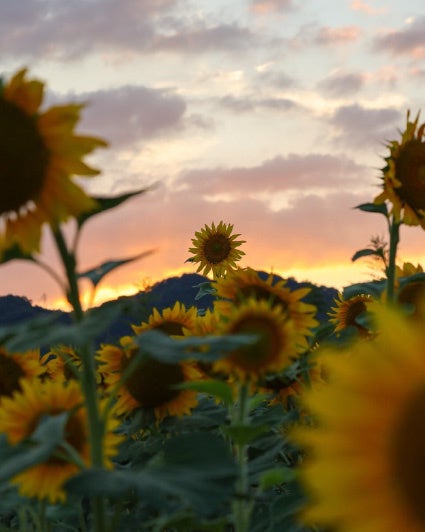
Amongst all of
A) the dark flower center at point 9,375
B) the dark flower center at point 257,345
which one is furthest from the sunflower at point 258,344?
the dark flower center at point 9,375

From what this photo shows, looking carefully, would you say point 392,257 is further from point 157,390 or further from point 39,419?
point 39,419

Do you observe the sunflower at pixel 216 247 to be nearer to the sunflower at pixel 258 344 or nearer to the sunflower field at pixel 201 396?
the sunflower field at pixel 201 396

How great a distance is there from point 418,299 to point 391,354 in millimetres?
2509

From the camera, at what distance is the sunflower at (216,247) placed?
9031 millimetres

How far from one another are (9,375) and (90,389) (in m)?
1.58

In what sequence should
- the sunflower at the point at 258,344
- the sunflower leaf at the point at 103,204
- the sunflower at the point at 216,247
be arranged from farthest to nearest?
the sunflower at the point at 216,247
the sunflower at the point at 258,344
the sunflower leaf at the point at 103,204

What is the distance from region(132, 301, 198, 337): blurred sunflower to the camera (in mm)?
3703

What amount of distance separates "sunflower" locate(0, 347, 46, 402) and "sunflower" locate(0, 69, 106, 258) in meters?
1.36

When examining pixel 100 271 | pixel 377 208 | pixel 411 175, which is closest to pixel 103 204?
pixel 100 271

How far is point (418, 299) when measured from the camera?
11.8ft

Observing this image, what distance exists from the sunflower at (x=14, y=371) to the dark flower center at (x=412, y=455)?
2525 mm

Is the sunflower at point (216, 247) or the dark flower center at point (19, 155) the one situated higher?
the sunflower at point (216, 247)

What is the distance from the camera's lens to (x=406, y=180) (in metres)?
3.54

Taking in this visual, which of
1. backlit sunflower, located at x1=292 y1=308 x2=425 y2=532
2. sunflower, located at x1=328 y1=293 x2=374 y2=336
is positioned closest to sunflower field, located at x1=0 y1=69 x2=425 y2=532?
backlit sunflower, located at x1=292 y1=308 x2=425 y2=532
